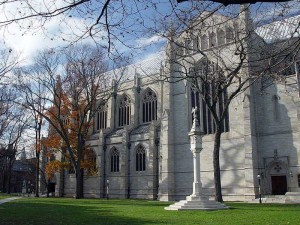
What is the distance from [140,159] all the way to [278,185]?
1601cm

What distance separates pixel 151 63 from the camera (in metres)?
48.5

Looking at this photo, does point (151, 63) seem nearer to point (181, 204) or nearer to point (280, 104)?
point (280, 104)

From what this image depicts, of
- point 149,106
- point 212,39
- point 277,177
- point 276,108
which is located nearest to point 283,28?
point 276,108

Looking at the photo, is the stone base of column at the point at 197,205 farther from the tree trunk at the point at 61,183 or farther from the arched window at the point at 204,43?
the tree trunk at the point at 61,183

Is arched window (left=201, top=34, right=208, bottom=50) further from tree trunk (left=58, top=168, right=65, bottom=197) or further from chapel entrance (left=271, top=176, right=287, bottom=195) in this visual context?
tree trunk (left=58, top=168, right=65, bottom=197)

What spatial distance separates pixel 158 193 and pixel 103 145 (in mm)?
11259

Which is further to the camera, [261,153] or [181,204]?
[261,153]

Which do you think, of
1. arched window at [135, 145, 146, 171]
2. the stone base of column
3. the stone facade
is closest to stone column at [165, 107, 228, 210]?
the stone base of column

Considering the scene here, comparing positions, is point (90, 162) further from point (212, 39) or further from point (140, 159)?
point (212, 39)

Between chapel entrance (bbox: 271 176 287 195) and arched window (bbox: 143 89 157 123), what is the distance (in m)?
17.0

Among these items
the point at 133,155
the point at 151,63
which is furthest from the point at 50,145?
the point at 151,63

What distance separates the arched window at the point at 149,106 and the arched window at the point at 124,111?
2.72 metres

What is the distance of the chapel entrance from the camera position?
3116 centimetres

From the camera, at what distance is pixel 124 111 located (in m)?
47.8
